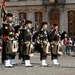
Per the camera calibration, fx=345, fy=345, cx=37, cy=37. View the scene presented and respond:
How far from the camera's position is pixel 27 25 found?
519 inches

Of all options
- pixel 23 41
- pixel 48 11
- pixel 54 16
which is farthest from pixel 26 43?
pixel 54 16

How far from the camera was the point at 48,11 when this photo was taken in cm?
3759

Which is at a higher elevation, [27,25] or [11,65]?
[27,25]

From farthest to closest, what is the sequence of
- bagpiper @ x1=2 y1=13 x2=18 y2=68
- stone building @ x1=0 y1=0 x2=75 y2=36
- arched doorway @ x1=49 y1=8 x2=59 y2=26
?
arched doorway @ x1=49 y1=8 x2=59 y2=26
stone building @ x1=0 y1=0 x2=75 y2=36
bagpiper @ x1=2 y1=13 x2=18 y2=68

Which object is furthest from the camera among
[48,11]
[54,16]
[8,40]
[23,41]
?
[54,16]

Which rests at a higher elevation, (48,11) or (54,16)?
(48,11)

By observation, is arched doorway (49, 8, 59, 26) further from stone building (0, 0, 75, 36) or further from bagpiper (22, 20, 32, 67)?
bagpiper (22, 20, 32, 67)

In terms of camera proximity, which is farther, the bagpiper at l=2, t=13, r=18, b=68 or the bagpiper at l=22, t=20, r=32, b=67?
the bagpiper at l=22, t=20, r=32, b=67

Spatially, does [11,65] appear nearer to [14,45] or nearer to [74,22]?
[14,45]

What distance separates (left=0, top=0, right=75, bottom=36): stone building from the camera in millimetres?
37219

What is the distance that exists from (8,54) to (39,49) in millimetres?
1378

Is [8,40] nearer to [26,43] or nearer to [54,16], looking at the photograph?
[26,43]

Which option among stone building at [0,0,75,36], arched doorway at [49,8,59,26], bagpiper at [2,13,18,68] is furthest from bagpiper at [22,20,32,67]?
arched doorway at [49,8,59,26]

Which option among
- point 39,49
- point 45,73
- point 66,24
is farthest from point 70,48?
point 66,24
